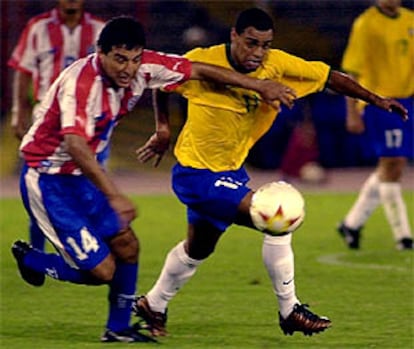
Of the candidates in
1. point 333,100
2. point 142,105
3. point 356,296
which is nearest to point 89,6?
point 142,105

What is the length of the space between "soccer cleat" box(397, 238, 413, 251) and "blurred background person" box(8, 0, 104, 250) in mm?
3121

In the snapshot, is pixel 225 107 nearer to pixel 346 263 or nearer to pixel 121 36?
pixel 121 36

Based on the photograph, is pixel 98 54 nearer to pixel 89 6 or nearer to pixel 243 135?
pixel 243 135

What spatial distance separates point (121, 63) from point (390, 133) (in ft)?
17.0

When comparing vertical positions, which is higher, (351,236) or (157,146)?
(157,146)

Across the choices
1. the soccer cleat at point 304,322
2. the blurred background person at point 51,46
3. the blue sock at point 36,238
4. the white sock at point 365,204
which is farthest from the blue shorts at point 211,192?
the white sock at point 365,204

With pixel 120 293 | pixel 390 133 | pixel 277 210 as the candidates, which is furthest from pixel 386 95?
pixel 120 293

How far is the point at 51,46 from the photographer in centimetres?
1202

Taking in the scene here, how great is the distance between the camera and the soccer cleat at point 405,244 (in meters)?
13.1

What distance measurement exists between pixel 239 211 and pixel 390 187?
4594 mm

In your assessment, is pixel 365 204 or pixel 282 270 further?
pixel 365 204

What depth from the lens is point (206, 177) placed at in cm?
897

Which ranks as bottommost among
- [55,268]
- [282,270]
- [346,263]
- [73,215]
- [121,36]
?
[346,263]

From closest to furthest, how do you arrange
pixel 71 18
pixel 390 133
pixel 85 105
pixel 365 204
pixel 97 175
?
pixel 97 175 < pixel 85 105 < pixel 71 18 < pixel 390 133 < pixel 365 204
